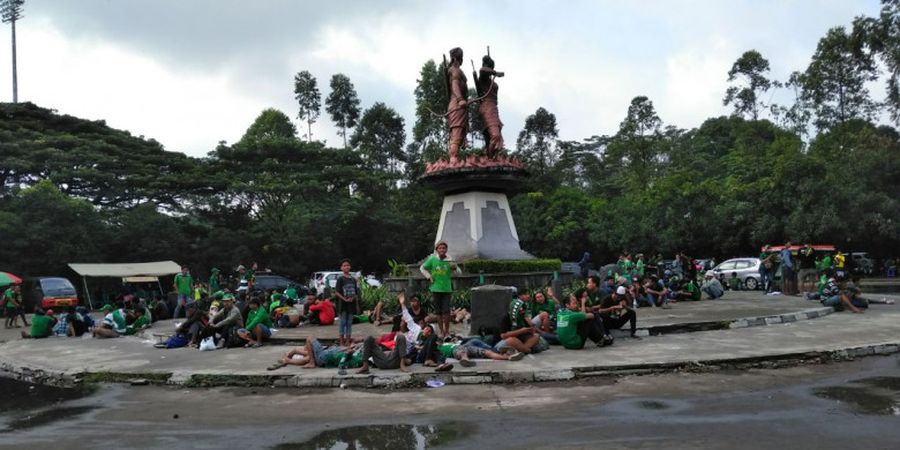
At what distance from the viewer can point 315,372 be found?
368 inches

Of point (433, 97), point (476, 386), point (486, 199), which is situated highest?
point (433, 97)

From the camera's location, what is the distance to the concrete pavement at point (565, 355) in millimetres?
8938

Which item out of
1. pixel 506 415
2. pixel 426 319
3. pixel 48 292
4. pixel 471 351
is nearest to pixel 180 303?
pixel 48 292

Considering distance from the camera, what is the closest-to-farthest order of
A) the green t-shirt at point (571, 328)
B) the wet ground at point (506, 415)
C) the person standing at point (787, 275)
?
1. the wet ground at point (506, 415)
2. the green t-shirt at point (571, 328)
3. the person standing at point (787, 275)

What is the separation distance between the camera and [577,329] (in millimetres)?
10680

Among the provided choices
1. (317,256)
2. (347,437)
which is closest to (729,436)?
(347,437)

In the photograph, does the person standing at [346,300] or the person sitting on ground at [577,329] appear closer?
the person sitting on ground at [577,329]

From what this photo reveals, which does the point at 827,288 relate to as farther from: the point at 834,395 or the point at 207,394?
the point at 207,394

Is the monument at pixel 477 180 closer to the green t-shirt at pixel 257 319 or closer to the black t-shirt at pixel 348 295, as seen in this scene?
the green t-shirt at pixel 257 319

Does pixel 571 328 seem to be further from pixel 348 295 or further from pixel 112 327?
pixel 112 327

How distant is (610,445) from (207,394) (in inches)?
223

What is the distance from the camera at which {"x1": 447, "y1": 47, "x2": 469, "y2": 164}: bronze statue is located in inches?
748

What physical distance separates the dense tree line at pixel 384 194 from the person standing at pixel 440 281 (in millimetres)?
22130

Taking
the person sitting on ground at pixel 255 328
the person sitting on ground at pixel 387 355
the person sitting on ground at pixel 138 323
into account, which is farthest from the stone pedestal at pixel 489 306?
the person sitting on ground at pixel 138 323
